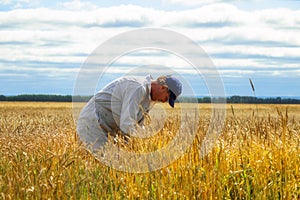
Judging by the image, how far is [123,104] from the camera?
764cm

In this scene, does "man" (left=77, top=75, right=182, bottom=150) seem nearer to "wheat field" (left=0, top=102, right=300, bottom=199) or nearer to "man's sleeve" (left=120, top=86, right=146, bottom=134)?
"man's sleeve" (left=120, top=86, right=146, bottom=134)

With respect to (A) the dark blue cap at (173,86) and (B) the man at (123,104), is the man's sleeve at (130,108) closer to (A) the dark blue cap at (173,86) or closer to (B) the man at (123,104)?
(B) the man at (123,104)

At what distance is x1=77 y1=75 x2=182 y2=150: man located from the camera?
293 inches

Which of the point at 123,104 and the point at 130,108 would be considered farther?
the point at 123,104

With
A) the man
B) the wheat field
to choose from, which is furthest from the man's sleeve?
the wheat field

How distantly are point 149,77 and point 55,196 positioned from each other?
3142mm

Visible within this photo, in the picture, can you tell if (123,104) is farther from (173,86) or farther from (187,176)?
(187,176)

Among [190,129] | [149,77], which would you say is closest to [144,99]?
[149,77]

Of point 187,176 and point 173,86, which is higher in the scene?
point 173,86

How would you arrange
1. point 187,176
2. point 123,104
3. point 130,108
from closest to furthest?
point 187,176
point 130,108
point 123,104

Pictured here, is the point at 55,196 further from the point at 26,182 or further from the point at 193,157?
the point at 193,157

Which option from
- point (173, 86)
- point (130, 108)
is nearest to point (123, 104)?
point (130, 108)

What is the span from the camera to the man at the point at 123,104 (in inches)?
293

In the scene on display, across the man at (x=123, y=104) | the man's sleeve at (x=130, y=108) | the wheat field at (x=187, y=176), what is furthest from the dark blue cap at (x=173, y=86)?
the wheat field at (x=187, y=176)
